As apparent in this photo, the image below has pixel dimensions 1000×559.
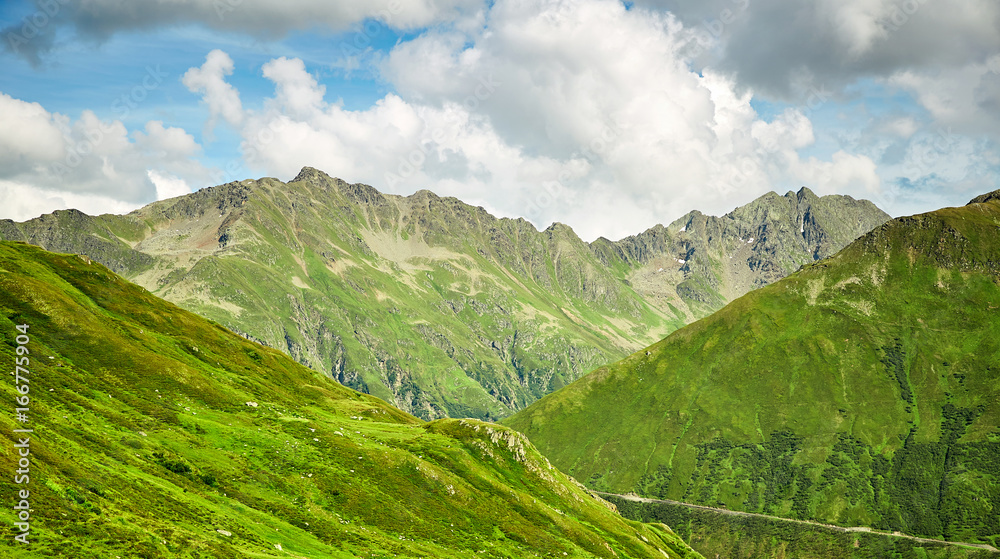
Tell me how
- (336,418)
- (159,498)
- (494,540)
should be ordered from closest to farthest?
(159,498), (494,540), (336,418)

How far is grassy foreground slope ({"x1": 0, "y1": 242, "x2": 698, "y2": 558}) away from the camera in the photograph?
190 feet

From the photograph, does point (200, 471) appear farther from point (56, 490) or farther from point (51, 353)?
point (51, 353)

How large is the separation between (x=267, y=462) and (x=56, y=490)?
1568 inches

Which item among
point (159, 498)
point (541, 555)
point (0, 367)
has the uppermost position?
point (0, 367)

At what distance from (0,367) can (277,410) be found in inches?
1931

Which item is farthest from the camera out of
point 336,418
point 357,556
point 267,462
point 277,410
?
point 336,418

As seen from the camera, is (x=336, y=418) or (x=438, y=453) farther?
(x=336, y=418)

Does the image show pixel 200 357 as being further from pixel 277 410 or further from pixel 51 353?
pixel 51 353

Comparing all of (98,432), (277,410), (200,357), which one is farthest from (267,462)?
(200,357)

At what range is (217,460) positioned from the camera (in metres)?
85.8

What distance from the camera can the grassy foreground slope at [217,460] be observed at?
57.8 meters

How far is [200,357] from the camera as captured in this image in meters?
142

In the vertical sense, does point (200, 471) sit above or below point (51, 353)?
below

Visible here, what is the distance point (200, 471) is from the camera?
7925cm
